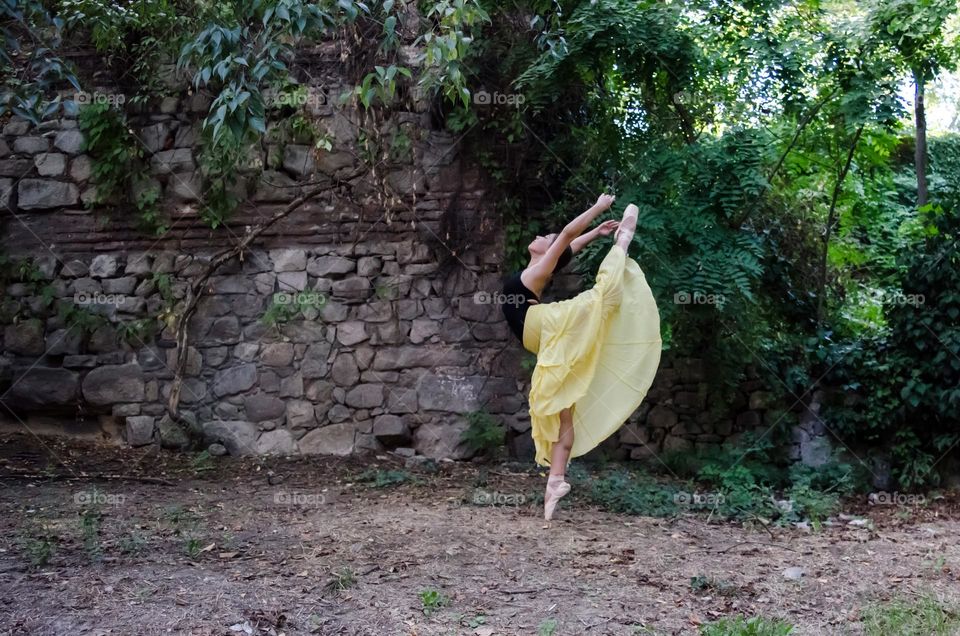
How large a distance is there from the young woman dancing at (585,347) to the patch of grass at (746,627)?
152cm

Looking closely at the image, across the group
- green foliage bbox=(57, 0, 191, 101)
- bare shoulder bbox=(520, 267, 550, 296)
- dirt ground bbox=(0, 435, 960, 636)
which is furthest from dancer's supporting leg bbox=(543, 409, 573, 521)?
green foliage bbox=(57, 0, 191, 101)

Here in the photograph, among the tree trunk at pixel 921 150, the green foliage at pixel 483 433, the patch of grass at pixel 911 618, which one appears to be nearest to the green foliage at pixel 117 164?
the green foliage at pixel 483 433

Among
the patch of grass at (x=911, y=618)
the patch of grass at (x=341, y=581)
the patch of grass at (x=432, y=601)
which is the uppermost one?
the patch of grass at (x=911, y=618)

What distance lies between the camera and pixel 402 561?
425cm

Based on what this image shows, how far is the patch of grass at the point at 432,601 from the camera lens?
3.66 meters

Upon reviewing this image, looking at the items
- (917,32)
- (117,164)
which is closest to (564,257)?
(917,32)

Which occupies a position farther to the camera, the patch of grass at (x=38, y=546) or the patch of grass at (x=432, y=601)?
the patch of grass at (x=38, y=546)

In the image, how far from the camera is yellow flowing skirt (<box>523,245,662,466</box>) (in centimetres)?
487

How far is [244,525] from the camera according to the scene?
4902 millimetres

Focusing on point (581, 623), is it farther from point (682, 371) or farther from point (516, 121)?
point (516, 121)

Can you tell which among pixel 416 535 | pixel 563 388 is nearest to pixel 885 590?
pixel 563 388

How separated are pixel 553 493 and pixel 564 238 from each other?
1.39 meters

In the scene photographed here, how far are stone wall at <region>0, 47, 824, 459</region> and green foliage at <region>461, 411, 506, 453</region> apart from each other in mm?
101

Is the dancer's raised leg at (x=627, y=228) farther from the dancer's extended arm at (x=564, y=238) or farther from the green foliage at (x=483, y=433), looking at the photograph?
the green foliage at (x=483, y=433)
